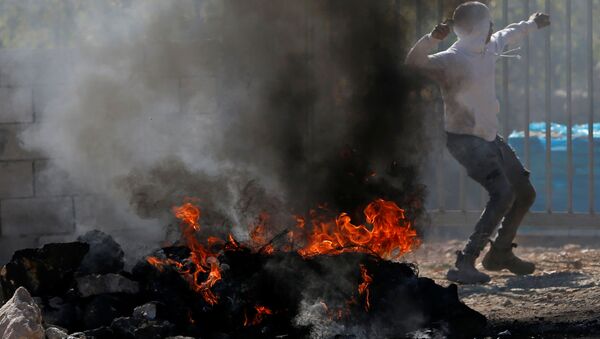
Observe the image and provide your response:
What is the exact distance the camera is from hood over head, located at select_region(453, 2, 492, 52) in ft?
27.7

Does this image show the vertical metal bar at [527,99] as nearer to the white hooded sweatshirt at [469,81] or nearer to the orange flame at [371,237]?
the white hooded sweatshirt at [469,81]

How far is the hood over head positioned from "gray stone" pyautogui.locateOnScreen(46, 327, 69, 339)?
4.29 meters

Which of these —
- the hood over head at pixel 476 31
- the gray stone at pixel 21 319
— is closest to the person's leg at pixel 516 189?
the hood over head at pixel 476 31

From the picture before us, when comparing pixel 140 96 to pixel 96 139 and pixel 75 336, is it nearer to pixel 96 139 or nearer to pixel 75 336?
pixel 96 139

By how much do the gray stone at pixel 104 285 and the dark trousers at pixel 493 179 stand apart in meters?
3.32

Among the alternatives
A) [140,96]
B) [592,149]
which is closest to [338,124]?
[140,96]

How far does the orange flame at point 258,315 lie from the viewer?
5.95 m

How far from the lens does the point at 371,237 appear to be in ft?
22.3

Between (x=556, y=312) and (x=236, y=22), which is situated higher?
(x=236, y=22)

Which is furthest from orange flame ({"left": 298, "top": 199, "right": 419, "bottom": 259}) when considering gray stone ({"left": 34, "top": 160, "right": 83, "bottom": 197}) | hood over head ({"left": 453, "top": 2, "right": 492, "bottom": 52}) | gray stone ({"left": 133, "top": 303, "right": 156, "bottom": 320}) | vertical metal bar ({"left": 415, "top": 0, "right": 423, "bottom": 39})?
vertical metal bar ({"left": 415, "top": 0, "right": 423, "bottom": 39})

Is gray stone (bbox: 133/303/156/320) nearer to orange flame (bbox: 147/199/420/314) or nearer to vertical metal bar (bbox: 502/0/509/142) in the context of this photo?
orange flame (bbox: 147/199/420/314)

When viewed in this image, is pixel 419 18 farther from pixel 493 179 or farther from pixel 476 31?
pixel 493 179

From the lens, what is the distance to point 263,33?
857 cm

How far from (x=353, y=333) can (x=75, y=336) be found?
1.53m
